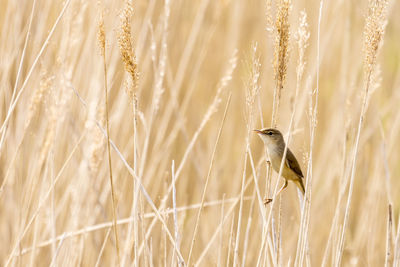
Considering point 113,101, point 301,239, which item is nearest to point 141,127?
point 113,101

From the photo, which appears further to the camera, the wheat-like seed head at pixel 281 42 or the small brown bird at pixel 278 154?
the small brown bird at pixel 278 154

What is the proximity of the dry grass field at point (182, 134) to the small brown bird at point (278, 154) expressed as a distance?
131 millimetres

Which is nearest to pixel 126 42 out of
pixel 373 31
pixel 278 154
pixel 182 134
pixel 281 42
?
pixel 281 42

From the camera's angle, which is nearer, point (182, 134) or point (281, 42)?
point (281, 42)

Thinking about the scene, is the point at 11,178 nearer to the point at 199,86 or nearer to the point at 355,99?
the point at 199,86

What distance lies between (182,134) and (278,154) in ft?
3.47

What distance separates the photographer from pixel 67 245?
220cm

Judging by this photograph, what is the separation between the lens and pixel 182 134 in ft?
11.3

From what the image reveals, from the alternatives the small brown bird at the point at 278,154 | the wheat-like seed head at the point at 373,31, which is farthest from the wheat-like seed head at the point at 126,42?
the small brown bird at the point at 278,154

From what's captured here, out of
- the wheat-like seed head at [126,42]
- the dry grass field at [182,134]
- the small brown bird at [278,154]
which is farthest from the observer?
the small brown bird at [278,154]

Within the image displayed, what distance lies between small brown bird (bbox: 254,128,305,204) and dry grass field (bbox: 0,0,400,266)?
131 mm

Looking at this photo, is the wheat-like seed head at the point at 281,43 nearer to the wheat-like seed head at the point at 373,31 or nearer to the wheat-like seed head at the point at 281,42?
the wheat-like seed head at the point at 281,42

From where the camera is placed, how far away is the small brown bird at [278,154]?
243 cm

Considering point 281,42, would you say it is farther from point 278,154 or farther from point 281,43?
point 278,154
